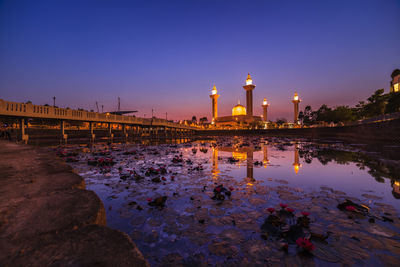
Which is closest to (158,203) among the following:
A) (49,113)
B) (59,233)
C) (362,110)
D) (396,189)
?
(59,233)

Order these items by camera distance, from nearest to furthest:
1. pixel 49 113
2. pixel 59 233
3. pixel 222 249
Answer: pixel 59 233
pixel 222 249
pixel 49 113

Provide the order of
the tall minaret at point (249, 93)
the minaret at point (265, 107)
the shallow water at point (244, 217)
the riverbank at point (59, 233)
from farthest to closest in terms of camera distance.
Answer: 1. the minaret at point (265, 107)
2. the tall minaret at point (249, 93)
3. the shallow water at point (244, 217)
4. the riverbank at point (59, 233)

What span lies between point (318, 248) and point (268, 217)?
0.96m

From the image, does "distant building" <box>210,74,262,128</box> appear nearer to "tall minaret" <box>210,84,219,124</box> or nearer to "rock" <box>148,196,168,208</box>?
"tall minaret" <box>210,84,219,124</box>

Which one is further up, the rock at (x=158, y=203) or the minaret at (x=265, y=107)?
the minaret at (x=265, y=107)

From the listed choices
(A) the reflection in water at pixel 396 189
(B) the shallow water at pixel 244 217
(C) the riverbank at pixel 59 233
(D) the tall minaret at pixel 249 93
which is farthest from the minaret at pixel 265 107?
(C) the riverbank at pixel 59 233

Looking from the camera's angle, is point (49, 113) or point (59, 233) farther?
point (49, 113)

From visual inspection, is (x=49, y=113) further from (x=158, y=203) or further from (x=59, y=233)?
(x=59, y=233)

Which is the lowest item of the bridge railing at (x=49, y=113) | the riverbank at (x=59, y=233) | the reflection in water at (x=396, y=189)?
the reflection in water at (x=396, y=189)

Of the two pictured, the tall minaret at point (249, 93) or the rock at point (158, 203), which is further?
the tall minaret at point (249, 93)

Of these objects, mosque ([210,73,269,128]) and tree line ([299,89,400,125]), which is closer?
tree line ([299,89,400,125])

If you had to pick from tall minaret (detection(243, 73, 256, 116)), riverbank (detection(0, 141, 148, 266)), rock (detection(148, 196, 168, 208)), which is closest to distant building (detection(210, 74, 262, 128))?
tall minaret (detection(243, 73, 256, 116))

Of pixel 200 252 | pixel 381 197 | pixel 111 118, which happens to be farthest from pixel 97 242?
pixel 111 118

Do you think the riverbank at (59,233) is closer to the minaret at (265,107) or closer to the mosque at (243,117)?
the mosque at (243,117)
